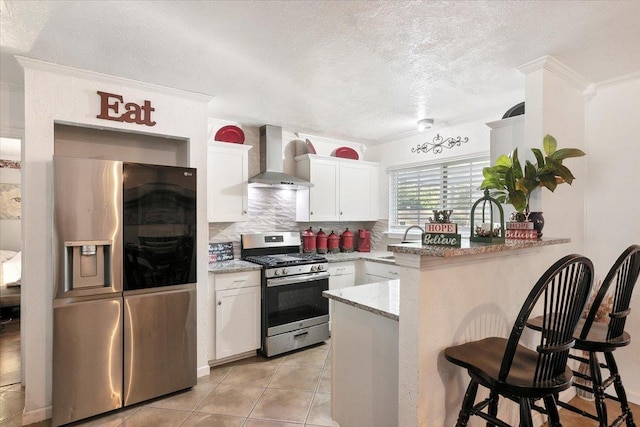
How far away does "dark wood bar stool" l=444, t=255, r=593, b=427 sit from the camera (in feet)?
4.00

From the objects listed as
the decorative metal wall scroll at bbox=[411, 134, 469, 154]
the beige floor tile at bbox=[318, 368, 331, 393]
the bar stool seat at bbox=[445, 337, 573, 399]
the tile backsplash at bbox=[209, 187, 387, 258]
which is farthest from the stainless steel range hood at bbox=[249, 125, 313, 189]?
the bar stool seat at bbox=[445, 337, 573, 399]

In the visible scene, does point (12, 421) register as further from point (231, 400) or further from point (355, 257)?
point (355, 257)

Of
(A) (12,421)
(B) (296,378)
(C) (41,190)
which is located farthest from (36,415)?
(B) (296,378)

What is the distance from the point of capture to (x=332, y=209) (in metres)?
4.22

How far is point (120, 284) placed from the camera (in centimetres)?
233

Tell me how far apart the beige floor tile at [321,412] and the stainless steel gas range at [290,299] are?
0.84m

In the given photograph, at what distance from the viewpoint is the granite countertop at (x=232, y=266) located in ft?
9.99

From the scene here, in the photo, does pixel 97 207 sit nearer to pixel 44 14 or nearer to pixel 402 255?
pixel 44 14

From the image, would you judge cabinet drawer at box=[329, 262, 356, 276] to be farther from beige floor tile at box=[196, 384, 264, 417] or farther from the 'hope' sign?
the 'hope' sign

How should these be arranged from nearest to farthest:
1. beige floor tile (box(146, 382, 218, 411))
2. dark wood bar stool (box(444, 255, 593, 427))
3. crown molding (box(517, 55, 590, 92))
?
dark wood bar stool (box(444, 255, 593, 427)) → crown molding (box(517, 55, 590, 92)) → beige floor tile (box(146, 382, 218, 411))

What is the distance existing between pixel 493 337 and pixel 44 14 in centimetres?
286

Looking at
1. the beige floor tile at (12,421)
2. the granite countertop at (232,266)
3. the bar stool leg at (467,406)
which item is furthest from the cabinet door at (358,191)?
the beige floor tile at (12,421)

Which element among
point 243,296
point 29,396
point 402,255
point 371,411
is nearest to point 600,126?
point 402,255

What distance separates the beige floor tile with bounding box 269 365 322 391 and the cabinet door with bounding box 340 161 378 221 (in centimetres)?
195
